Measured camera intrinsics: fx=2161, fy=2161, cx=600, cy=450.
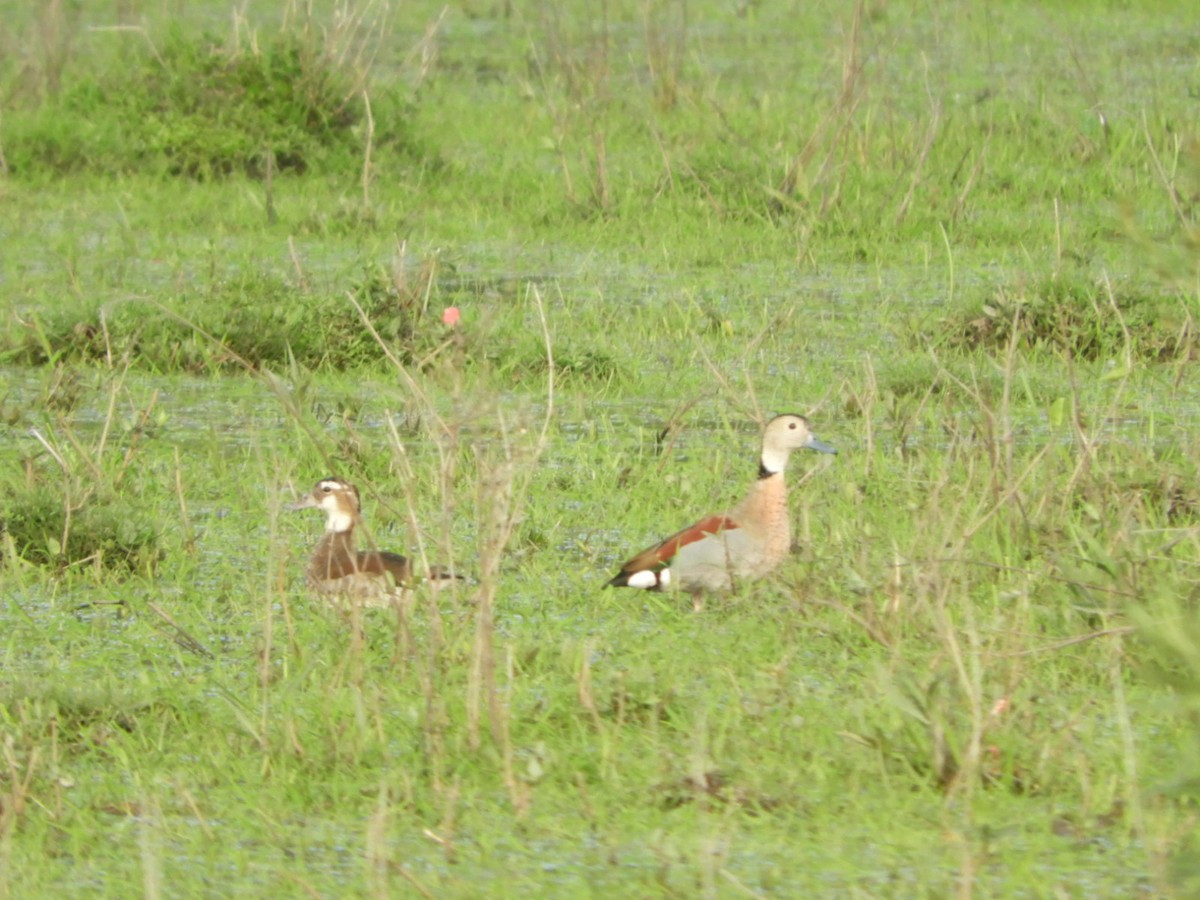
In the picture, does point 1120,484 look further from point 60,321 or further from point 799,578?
point 60,321

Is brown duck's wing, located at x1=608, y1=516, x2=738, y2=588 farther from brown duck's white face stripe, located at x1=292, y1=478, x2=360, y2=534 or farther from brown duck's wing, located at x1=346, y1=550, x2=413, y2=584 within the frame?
brown duck's white face stripe, located at x1=292, y1=478, x2=360, y2=534

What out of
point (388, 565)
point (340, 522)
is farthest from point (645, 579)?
point (340, 522)

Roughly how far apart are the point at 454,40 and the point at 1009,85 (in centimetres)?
434

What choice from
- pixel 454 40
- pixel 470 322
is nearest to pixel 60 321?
pixel 470 322

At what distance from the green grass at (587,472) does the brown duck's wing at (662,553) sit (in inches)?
3.8

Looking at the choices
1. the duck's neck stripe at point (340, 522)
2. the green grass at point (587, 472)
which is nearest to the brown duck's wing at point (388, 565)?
the green grass at point (587, 472)

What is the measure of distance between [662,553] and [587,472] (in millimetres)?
1214

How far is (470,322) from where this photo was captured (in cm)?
744

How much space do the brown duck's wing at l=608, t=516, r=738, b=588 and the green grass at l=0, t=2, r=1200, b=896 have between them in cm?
10

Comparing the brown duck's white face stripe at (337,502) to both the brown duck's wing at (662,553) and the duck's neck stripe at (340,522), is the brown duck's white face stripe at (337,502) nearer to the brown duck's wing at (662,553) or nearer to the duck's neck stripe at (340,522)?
the duck's neck stripe at (340,522)

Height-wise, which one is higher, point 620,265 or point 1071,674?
point 1071,674

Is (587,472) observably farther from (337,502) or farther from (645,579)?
(645,579)

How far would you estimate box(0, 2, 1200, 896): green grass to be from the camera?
336 cm

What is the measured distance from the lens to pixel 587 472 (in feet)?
19.1
